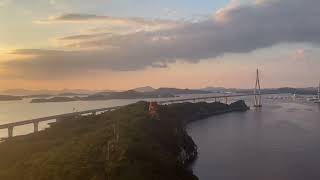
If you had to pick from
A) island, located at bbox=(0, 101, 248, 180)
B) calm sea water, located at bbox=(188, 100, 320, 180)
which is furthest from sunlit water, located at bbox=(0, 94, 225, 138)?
island, located at bbox=(0, 101, 248, 180)

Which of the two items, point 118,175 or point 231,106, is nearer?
point 118,175

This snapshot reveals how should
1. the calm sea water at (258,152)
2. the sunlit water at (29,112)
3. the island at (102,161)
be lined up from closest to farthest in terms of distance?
1. the island at (102,161)
2. the calm sea water at (258,152)
3. the sunlit water at (29,112)

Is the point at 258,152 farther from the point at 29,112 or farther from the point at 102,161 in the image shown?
the point at 29,112

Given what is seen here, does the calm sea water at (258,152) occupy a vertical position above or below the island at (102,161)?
below

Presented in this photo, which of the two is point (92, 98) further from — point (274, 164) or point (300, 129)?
point (274, 164)

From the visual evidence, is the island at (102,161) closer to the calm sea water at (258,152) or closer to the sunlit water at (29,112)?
the calm sea water at (258,152)

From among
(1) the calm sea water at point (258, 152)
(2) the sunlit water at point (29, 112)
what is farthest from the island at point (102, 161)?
(2) the sunlit water at point (29, 112)

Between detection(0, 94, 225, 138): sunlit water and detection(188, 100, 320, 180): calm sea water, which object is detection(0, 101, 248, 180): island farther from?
detection(0, 94, 225, 138): sunlit water

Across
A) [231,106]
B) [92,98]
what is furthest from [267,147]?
[92,98]
